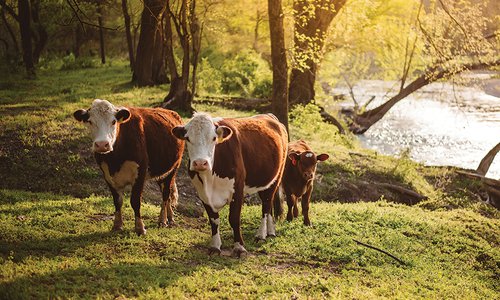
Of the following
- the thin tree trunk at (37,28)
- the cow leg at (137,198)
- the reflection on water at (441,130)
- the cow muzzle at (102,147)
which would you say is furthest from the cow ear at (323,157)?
the thin tree trunk at (37,28)

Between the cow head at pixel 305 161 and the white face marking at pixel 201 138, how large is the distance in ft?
10.1

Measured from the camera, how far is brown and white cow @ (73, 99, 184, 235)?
7770 millimetres

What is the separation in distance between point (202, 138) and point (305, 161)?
11.2 feet

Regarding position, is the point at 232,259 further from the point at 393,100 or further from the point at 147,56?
the point at 393,100

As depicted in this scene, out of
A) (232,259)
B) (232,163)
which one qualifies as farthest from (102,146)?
(232,259)

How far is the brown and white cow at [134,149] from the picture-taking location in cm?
777

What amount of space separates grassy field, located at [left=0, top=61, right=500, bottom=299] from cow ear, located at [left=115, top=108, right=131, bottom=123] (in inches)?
68.6

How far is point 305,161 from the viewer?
10180 mm

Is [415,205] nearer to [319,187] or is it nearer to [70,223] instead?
[319,187]

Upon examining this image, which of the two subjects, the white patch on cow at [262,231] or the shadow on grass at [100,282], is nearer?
the shadow on grass at [100,282]

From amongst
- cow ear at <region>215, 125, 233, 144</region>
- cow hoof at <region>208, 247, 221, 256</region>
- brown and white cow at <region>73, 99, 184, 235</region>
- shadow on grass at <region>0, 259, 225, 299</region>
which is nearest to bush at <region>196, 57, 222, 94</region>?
brown and white cow at <region>73, 99, 184, 235</region>

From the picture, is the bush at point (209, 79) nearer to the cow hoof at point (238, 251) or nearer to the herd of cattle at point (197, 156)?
the herd of cattle at point (197, 156)

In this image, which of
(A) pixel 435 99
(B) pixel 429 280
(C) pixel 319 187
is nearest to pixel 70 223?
(B) pixel 429 280

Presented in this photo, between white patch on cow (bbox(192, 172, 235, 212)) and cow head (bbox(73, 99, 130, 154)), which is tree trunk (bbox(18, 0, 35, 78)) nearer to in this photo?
cow head (bbox(73, 99, 130, 154))
